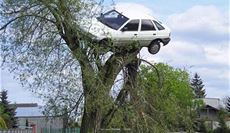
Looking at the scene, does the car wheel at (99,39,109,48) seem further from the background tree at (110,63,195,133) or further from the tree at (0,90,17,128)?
the tree at (0,90,17,128)

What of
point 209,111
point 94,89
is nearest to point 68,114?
point 94,89

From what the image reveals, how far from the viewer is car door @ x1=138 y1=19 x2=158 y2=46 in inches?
777

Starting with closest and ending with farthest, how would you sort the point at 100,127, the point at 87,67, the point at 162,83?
1. the point at 87,67
2. the point at 100,127
3. the point at 162,83

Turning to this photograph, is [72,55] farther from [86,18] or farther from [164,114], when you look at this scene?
[164,114]

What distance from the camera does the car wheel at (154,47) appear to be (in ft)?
66.6

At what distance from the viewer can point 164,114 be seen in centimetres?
2002

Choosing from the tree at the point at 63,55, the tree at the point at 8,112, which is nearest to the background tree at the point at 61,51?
the tree at the point at 63,55

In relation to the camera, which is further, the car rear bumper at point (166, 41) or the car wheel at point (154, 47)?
the car rear bumper at point (166, 41)

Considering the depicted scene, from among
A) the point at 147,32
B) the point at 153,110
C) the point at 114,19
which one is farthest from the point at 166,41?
the point at 153,110

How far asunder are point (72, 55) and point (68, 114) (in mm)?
1886

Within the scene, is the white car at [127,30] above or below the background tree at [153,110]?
above

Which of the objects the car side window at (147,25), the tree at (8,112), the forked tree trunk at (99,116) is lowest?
the forked tree trunk at (99,116)

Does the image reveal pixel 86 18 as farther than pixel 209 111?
No

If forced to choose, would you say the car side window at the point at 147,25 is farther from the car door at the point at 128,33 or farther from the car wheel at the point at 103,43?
the car wheel at the point at 103,43
